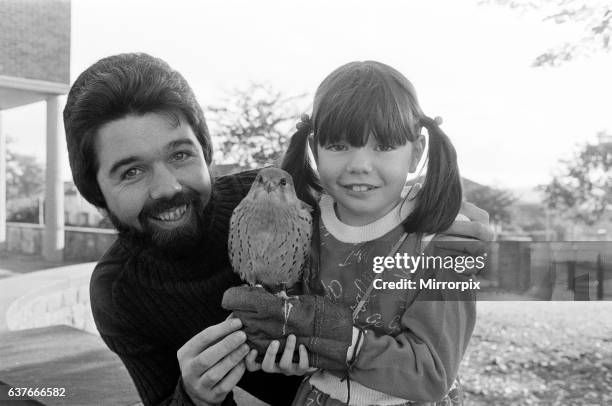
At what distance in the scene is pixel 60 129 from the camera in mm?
5188

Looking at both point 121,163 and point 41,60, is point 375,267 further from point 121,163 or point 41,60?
point 41,60

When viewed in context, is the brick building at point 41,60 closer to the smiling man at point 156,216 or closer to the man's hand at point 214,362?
the smiling man at point 156,216

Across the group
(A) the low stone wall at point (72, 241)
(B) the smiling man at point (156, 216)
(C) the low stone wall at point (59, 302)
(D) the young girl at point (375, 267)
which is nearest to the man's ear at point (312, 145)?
(D) the young girl at point (375, 267)

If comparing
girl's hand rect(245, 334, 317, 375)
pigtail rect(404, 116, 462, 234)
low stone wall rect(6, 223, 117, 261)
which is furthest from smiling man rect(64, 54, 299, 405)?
low stone wall rect(6, 223, 117, 261)

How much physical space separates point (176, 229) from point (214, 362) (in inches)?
16.4

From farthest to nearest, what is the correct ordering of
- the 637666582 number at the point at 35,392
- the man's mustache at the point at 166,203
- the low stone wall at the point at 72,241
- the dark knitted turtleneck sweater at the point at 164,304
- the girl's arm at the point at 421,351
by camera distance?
1. the low stone wall at the point at 72,241
2. the 637666582 number at the point at 35,392
3. the dark knitted turtleneck sweater at the point at 164,304
4. the man's mustache at the point at 166,203
5. the girl's arm at the point at 421,351

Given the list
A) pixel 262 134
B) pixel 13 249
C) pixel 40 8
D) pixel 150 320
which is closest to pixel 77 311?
pixel 13 249

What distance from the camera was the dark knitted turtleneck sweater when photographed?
5.59 feet

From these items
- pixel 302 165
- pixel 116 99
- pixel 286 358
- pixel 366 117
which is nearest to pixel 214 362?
pixel 286 358

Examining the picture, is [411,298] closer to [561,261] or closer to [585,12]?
[561,261]

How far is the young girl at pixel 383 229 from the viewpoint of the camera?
50.3 inches

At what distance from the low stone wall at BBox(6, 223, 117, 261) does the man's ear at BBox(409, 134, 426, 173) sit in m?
5.75

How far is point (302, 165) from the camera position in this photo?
150cm

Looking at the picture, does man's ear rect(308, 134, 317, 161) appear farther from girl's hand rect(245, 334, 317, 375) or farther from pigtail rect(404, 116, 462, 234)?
girl's hand rect(245, 334, 317, 375)
